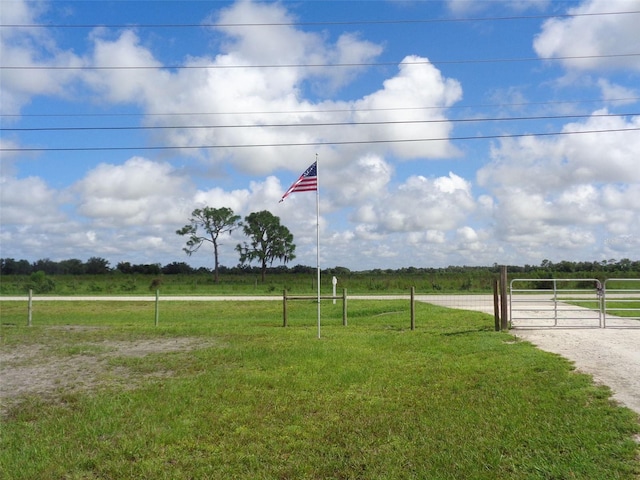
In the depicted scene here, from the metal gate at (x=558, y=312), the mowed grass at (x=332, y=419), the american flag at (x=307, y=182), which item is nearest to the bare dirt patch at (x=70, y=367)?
the mowed grass at (x=332, y=419)

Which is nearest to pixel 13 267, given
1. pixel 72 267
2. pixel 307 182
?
pixel 72 267

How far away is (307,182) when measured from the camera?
586 inches

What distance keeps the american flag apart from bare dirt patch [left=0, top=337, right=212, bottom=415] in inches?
178

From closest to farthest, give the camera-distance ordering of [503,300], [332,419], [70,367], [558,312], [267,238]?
[332,419] → [70,367] → [503,300] → [558,312] → [267,238]

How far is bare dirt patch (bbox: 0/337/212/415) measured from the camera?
29.1 feet

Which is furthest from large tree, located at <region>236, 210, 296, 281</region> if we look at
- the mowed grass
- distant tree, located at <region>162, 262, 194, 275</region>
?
the mowed grass

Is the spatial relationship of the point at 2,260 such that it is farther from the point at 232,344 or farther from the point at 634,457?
the point at 634,457

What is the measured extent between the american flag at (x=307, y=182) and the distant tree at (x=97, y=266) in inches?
2192

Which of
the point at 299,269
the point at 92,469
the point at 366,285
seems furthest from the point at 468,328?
the point at 299,269

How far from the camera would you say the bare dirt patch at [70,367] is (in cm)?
886

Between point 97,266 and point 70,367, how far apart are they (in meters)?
59.6

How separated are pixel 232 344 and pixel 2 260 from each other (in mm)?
55556

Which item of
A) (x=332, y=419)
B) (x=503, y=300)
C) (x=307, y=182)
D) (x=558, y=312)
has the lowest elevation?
(x=332, y=419)

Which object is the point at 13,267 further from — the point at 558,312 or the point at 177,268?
the point at 558,312
